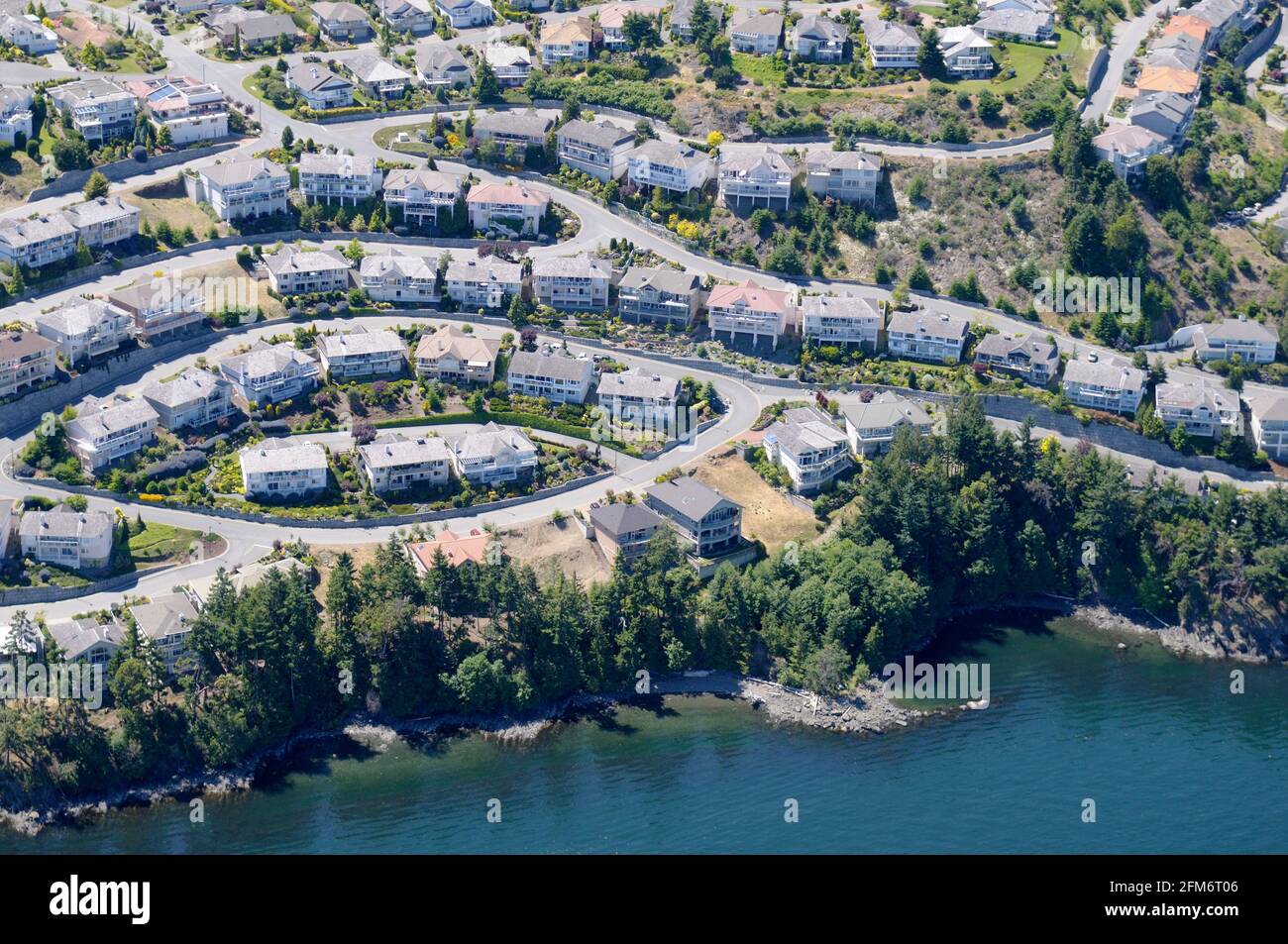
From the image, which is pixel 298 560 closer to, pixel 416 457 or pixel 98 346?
pixel 416 457

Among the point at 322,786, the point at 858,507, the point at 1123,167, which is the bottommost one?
the point at 322,786

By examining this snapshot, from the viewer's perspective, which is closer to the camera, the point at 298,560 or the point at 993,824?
the point at 993,824

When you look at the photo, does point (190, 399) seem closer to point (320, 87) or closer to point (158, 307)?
point (158, 307)

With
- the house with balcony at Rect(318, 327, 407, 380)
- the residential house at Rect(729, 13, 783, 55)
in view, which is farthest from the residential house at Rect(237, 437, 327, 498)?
the residential house at Rect(729, 13, 783, 55)

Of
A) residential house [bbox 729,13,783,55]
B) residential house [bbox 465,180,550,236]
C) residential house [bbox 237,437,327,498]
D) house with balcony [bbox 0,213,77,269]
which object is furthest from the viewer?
residential house [bbox 729,13,783,55]

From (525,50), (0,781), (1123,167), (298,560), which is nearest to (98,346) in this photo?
(298,560)

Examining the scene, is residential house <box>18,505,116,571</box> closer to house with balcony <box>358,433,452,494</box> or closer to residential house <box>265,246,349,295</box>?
house with balcony <box>358,433,452,494</box>

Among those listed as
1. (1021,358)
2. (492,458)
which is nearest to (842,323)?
(1021,358)
